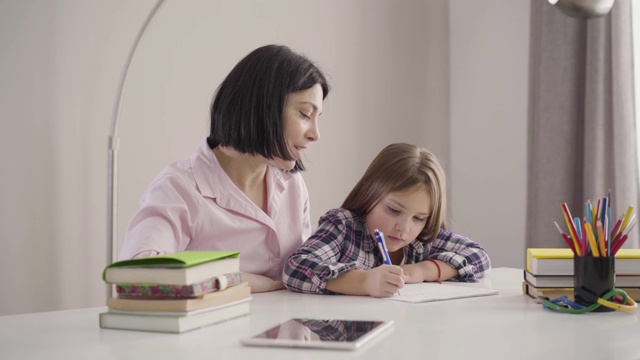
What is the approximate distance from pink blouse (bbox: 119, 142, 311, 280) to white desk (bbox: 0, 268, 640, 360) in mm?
265

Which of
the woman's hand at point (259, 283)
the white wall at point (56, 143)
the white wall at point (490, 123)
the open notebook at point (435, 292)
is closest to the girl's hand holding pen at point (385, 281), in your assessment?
the open notebook at point (435, 292)

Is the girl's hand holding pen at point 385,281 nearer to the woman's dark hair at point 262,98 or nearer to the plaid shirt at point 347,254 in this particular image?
the plaid shirt at point 347,254

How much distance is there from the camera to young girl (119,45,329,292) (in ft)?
5.50

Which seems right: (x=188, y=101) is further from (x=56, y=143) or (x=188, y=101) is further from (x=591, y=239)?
(x=591, y=239)

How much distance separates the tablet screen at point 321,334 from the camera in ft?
3.39

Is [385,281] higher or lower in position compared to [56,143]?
lower

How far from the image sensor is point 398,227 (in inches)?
68.3

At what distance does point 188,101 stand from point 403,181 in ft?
4.29

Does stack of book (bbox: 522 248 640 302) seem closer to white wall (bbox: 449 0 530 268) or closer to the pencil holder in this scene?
the pencil holder

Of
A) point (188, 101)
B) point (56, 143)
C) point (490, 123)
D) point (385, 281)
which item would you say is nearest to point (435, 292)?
point (385, 281)

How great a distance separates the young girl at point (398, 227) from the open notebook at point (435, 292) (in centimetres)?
5

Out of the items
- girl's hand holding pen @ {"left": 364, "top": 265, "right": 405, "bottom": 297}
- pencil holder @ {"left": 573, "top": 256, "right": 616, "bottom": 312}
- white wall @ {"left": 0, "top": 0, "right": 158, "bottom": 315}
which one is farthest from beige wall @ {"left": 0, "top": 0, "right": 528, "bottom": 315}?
pencil holder @ {"left": 573, "top": 256, "right": 616, "bottom": 312}

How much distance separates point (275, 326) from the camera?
117cm

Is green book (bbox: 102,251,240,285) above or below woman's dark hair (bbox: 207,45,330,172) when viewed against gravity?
below
